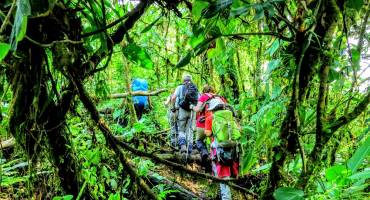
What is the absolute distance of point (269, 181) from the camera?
4.94 ft

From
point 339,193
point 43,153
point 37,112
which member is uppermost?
point 37,112

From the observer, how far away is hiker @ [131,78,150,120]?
734 cm

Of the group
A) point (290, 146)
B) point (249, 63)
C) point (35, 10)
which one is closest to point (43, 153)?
point (35, 10)

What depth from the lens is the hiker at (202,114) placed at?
5.64m

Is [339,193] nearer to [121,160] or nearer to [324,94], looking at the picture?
[324,94]

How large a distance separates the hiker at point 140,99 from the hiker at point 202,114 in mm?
1133

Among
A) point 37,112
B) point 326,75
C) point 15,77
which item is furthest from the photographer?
point 37,112

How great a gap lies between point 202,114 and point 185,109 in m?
0.72

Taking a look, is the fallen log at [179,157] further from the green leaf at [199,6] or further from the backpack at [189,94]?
the green leaf at [199,6]

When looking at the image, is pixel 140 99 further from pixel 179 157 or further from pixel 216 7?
pixel 216 7

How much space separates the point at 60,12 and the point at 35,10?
178mm

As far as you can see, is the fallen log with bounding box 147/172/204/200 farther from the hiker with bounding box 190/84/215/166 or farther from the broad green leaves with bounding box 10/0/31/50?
the broad green leaves with bounding box 10/0/31/50

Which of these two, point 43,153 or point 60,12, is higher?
point 60,12

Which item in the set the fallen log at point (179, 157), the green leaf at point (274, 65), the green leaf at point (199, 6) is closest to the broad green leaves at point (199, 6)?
the green leaf at point (199, 6)
